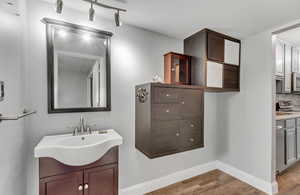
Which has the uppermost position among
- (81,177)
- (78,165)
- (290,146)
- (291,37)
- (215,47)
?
(291,37)

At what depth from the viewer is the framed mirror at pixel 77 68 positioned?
147 centimetres

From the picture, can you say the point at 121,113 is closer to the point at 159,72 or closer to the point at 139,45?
the point at 159,72

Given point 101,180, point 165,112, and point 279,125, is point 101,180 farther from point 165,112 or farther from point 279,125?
point 279,125

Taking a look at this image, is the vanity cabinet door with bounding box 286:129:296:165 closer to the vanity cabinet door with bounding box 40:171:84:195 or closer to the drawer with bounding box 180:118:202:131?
the drawer with bounding box 180:118:202:131

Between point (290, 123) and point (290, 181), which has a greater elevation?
point (290, 123)

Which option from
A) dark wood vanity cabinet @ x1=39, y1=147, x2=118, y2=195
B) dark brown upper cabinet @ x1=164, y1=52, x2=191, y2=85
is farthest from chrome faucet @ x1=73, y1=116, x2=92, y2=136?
dark brown upper cabinet @ x1=164, y1=52, x2=191, y2=85

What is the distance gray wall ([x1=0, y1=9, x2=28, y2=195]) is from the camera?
909 millimetres

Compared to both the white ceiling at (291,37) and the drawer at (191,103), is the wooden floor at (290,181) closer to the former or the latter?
the drawer at (191,103)

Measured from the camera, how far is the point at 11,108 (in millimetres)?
1025

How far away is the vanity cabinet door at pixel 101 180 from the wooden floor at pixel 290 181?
2244 mm

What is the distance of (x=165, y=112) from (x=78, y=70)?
3.59 ft

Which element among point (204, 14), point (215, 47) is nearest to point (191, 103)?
point (215, 47)

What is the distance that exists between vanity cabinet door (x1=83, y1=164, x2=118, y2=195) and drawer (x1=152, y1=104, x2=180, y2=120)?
2.18 ft

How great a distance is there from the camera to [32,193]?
4.60 ft
